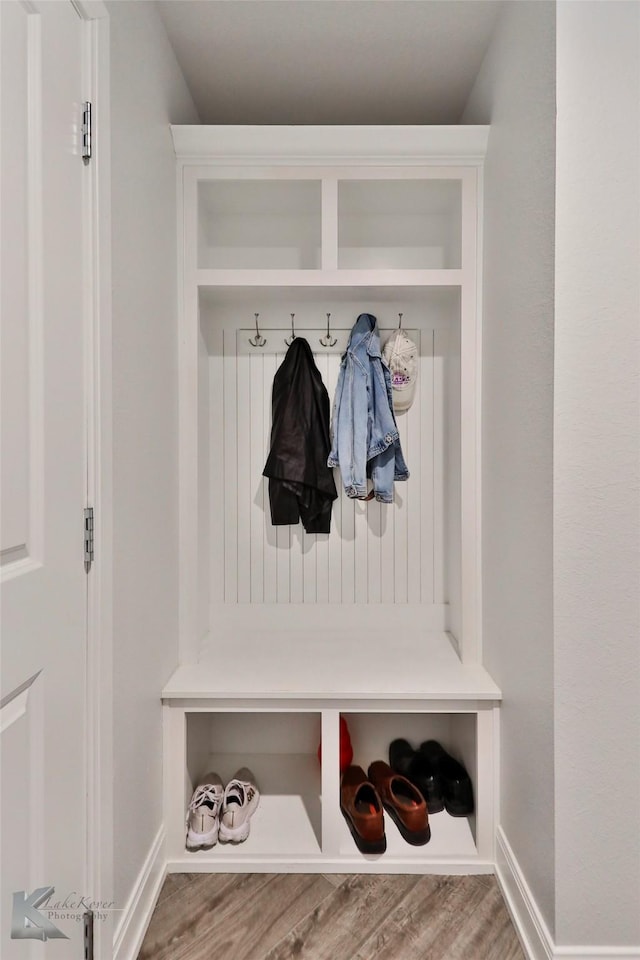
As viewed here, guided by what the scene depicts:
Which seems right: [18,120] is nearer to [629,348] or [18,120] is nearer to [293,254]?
[629,348]

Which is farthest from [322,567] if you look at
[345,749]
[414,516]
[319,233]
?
[319,233]

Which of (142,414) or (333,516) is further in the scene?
(333,516)

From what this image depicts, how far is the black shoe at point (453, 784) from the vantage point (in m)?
2.04

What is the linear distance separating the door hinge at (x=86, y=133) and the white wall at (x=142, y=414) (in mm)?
134

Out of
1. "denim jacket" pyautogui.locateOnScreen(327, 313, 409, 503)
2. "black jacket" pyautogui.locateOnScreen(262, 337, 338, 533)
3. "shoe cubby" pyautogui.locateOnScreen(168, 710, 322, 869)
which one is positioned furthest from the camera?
"black jacket" pyautogui.locateOnScreen(262, 337, 338, 533)

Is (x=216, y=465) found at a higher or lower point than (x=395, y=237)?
lower

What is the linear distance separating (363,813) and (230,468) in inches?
54.7

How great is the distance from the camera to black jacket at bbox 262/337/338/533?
2.35 metres

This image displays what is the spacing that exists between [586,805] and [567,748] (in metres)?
0.14

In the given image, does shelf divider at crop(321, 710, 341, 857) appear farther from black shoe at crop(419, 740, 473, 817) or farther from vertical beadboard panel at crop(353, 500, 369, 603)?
vertical beadboard panel at crop(353, 500, 369, 603)

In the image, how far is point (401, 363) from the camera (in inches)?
93.0

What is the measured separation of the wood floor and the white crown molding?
94.1 inches

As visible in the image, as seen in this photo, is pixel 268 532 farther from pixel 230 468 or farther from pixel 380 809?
pixel 380 809

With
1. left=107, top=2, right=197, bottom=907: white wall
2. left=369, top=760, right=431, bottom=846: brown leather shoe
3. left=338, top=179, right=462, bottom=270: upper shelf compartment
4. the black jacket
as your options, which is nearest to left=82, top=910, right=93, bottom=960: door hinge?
left=107, top=2, right=197, bottom=907: white wall
